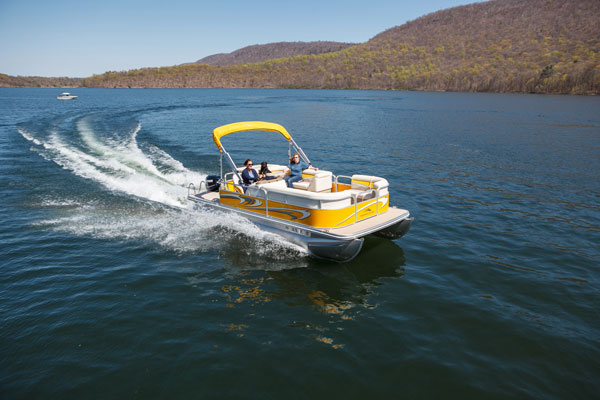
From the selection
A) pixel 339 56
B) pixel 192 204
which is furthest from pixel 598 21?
pixel 192 204

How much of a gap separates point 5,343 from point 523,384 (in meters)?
8.49

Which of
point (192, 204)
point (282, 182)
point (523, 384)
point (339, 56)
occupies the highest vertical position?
point (339, 56)

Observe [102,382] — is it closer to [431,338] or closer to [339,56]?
[431,338]

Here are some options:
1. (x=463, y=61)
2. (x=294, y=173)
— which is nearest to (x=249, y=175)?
(x=294, y=173)

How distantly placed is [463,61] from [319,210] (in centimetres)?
13705

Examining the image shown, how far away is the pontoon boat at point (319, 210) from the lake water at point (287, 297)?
0.53 meters

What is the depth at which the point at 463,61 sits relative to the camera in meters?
125

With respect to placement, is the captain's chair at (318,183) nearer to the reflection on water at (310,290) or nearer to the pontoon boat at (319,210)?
the pontoon boat at (319,210)

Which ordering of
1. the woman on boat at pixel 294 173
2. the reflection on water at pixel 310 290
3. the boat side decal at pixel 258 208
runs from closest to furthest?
the reflection on water at pixel 310 290
the boat side decal at pixel 258 208
the woman on boat at pixel 294 173

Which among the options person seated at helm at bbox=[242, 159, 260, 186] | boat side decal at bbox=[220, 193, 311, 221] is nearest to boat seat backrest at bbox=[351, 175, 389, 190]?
boat side decal at bbox=[220, 193, 311, 221]

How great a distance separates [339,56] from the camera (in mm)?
174250

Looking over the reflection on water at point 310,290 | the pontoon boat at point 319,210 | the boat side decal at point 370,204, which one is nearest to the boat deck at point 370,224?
the pontoon boat at point 319,210

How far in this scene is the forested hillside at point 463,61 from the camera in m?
87.9

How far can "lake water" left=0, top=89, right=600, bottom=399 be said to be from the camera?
5.59 m
